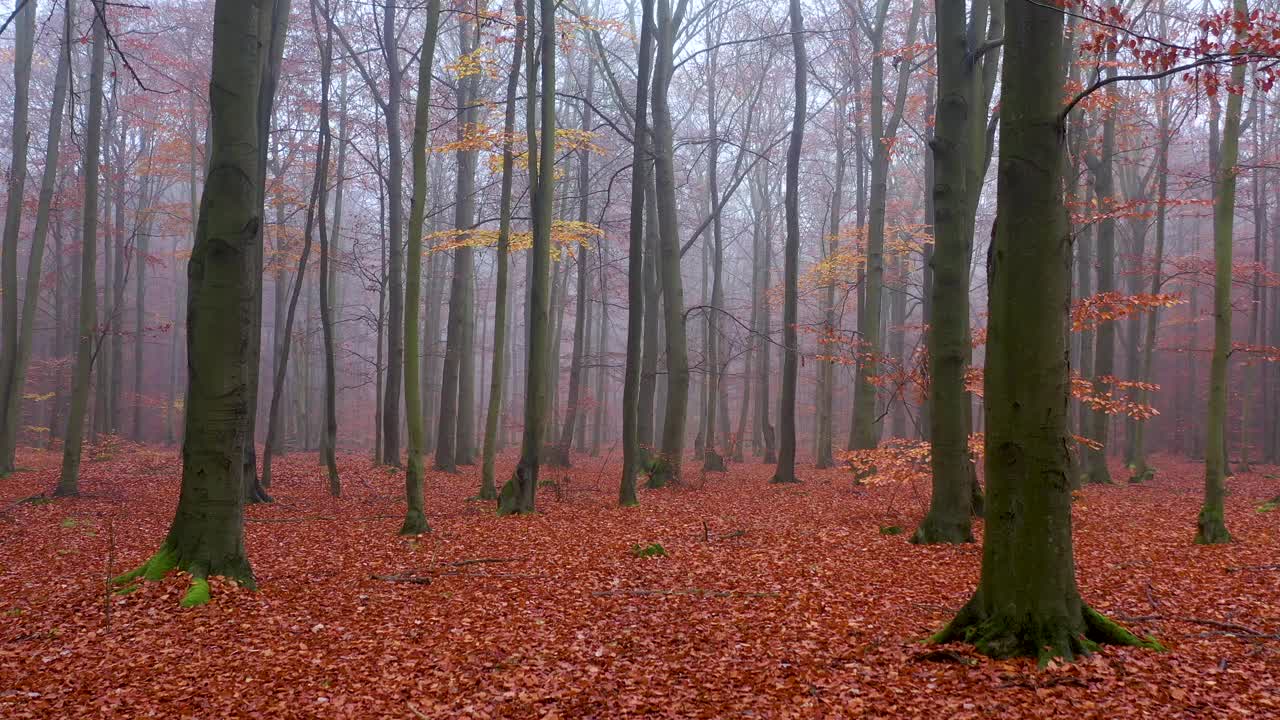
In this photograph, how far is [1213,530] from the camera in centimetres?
798

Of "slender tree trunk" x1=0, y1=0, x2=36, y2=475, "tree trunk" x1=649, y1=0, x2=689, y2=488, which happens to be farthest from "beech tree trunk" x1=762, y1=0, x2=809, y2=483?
"slender tree trunk" x1=0, y1=0, x2=36, y2=475

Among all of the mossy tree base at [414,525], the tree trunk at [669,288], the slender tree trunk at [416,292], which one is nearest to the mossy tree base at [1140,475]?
the tree trunk at [669,288]

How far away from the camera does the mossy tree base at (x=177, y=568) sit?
6023mm

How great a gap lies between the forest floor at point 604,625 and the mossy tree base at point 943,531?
0.22 m

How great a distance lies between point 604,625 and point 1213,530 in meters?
6.71

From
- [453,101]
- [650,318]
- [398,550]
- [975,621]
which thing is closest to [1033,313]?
[975,621]

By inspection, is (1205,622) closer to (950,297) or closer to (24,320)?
(950,297)

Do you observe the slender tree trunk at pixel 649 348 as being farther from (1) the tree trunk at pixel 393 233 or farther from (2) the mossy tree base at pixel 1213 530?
(2) the mossy tree base at pixel 1213 530

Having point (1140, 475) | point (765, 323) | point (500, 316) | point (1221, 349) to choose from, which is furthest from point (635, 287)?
point (765, 323)

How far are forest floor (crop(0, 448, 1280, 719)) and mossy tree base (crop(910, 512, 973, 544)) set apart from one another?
0.22 meters

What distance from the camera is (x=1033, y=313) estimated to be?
4.23m

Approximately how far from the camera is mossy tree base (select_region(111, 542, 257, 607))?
602 cm

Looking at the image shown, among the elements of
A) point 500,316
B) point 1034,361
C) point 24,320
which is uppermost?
point 500,316

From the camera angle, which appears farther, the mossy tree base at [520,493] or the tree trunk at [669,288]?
the tree trunk at [669,288]
